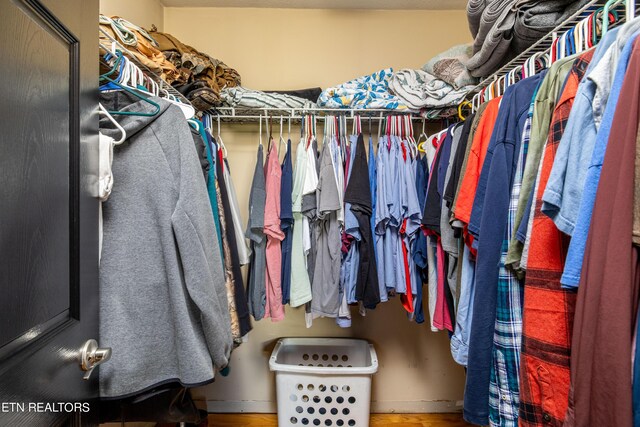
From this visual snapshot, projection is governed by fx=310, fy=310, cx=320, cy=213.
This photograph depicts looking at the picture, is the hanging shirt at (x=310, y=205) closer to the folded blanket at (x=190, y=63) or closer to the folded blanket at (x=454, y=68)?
the folded blanket at (x=190, y=63)

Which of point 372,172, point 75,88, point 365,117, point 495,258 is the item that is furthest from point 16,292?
point 365,117

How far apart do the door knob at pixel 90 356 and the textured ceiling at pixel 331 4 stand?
75.5 inches

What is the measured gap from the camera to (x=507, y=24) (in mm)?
1062

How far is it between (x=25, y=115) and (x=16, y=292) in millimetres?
257

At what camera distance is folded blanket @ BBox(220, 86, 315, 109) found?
5.17 ft

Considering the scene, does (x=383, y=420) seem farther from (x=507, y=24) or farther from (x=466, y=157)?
(x=507, y=24)

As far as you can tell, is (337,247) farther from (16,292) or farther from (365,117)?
(16,292)

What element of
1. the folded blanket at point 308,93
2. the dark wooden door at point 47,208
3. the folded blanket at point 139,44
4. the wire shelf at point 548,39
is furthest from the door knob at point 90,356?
the folded blanket at point 308,93

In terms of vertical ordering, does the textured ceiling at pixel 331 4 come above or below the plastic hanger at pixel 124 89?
above

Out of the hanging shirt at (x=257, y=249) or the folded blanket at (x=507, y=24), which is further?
the hanging shirt at (x=257, y=249)

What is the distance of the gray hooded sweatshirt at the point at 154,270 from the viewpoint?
730mm

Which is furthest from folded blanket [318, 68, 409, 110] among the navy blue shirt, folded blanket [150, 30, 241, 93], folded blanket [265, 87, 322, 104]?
the navy blue shirt

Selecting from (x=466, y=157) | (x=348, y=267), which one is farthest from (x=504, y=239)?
(x=348, y=267)

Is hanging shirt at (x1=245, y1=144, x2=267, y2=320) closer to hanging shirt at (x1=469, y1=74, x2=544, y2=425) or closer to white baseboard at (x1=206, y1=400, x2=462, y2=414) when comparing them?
white baseboard at (x1=206, y1=400, x2=462, y2=414)
